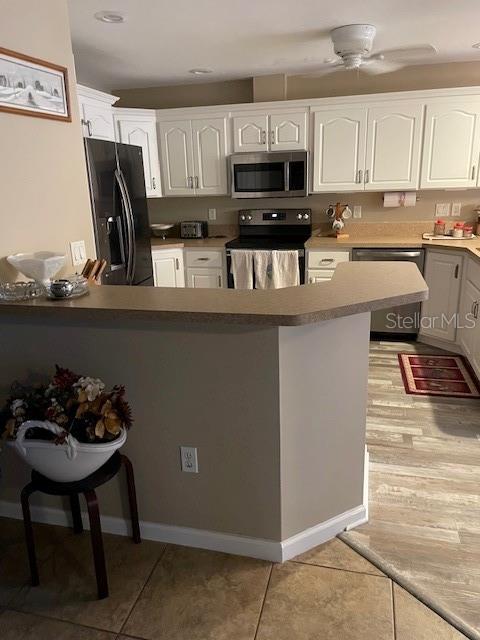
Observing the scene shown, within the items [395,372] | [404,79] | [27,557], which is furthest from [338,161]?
[27,557]

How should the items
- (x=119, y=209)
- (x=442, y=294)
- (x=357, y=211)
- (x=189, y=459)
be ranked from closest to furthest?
1. (x=189, y=459)
2. (x=119, y=209)
3. (x=442, y=294)
4. (x=357, y=211)

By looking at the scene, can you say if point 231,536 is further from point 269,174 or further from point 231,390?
point 269,174

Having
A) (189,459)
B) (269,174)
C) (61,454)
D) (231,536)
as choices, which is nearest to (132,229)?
(269,174)

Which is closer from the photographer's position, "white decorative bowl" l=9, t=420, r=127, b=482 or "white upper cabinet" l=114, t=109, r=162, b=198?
"white decorative bowl" l=9, t=420, r=127, b=482

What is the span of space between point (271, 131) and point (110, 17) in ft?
6.37

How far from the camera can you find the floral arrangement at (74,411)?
1641 millimetres

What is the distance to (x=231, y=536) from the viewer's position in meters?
1.96

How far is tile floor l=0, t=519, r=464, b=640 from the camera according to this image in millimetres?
1636

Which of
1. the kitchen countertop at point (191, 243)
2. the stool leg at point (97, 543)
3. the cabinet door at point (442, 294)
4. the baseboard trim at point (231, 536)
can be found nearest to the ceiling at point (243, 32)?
the kitchen countertop at point (191, 243)

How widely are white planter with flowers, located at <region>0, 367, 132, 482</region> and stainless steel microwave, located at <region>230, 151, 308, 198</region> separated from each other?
3.26m

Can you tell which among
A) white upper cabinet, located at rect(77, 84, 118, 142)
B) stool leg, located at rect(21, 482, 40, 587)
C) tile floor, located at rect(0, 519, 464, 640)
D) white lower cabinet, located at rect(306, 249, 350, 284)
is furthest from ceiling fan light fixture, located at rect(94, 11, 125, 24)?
tile floor, located at rect(0, 519, 464, 640)

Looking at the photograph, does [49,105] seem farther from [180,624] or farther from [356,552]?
[356,552]

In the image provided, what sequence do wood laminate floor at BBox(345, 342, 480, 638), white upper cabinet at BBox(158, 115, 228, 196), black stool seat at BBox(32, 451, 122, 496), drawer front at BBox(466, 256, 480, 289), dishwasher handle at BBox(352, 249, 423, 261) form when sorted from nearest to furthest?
black stool seat at BBox(32, 451, 122, 496)
wood laminate floor at BBox(345, 342, 480, 638)
drawer front at BBox(466, 256, 480, 289)
dishwasher handle at BBox(352, 249, 423, 261)
white upper cabinet at BBox(158, 115, 228, 196)

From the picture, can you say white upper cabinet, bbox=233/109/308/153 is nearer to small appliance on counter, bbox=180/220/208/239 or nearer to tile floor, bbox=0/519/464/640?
small appliance on counter, bbox=180/220/208/239
